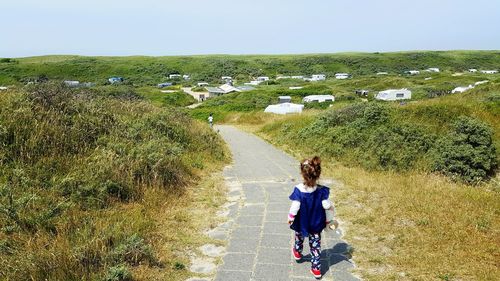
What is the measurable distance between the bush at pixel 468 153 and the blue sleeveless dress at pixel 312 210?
10.8 meters

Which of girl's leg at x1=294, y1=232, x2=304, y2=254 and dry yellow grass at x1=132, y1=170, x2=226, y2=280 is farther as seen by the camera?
girl's leg at x1=294, y1=232, x2=304, y2=254

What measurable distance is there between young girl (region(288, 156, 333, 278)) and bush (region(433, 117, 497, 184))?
10.8 m

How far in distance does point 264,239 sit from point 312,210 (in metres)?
1.38

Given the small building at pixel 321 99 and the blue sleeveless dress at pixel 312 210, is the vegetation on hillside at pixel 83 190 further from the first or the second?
the small building at pixel 321 99

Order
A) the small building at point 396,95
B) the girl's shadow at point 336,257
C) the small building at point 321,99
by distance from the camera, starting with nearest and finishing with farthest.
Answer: the girl's shadow at point 336,257 < the small building at point 396,95 < the small building at point 321,99

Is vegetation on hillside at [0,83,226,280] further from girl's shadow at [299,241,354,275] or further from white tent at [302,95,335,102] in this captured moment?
white tent at [302,95,335,102]

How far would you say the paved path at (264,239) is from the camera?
505 centimetres

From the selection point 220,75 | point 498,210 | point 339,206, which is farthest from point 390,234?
point 220,75

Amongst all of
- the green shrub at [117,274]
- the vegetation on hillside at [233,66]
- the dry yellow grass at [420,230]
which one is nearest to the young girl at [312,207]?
the dry yellow grass at [420,230]

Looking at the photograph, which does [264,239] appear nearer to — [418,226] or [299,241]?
[299,241]

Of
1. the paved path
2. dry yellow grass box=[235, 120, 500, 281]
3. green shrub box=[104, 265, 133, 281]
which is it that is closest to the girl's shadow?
the paved path

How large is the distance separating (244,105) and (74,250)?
50.3 m

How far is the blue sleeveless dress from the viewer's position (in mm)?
5047

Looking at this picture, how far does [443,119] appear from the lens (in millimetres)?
17891
